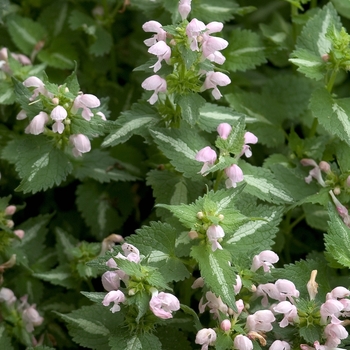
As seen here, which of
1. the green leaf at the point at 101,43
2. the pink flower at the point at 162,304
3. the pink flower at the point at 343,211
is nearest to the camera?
the pink flower at the point at 162,304

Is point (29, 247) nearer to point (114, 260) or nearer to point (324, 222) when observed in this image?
point (114, 260)

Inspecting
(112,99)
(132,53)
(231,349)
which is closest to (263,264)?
(231,349)

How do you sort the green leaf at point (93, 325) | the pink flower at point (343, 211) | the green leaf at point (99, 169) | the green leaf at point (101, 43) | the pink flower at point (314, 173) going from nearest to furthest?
the green leaf at point (93, 325) < the pink flower at point (343, 211) < the pink flower at point (314, 173) < the green leaf at point (99, 169) < the green leaf at point (101, 43)

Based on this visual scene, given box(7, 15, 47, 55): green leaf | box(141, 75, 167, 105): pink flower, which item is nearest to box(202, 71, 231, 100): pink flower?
box(141, 75, 167, 105): pink flower

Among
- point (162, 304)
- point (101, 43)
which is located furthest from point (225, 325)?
point (101, 43)

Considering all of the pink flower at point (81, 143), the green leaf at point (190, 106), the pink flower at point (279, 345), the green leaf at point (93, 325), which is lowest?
the green leaf at point (93, 325)

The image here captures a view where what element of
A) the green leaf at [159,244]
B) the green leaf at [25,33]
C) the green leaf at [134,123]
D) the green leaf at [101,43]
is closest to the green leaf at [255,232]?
the green leaf at [159,244]

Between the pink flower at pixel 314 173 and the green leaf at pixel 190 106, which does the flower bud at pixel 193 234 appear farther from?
the pink flower at pixel 314 173
